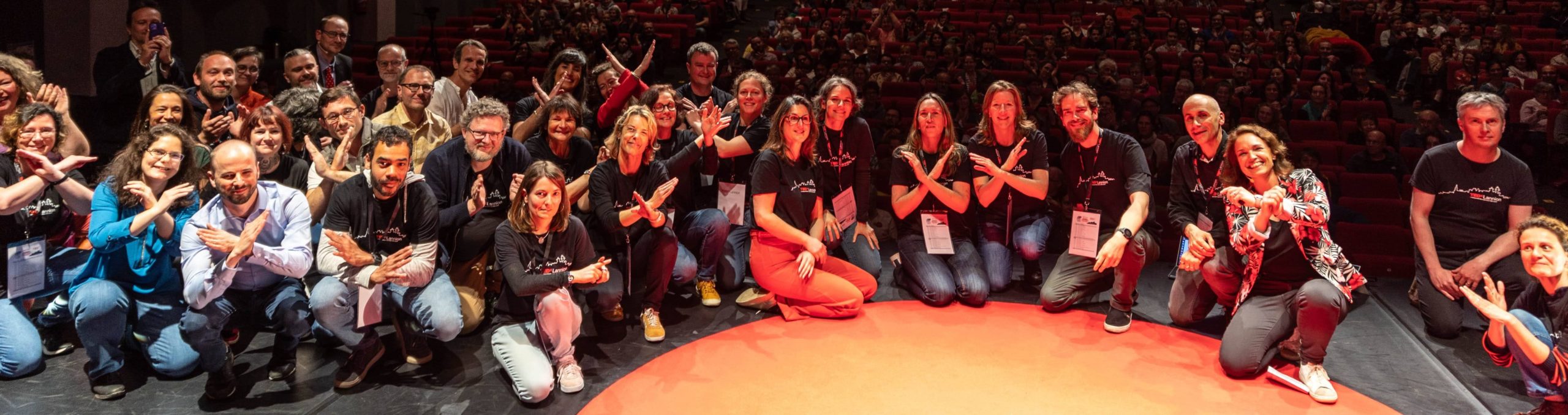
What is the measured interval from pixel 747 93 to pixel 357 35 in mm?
8586

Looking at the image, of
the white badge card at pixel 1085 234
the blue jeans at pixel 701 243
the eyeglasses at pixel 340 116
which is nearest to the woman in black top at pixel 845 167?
the blue jeans at pixel 701 243

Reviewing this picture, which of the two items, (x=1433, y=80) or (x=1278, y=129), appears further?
(x=1433, y=80)

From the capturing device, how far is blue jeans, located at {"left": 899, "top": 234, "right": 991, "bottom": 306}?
14.3 ft

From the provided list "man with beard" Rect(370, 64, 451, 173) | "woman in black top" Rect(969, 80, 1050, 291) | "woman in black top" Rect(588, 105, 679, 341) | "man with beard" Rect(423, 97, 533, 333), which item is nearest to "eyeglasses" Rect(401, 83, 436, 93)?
"man with beard" Rect(370, 64, 451, 173)

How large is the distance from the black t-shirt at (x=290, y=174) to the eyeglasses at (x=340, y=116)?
21 centimetres

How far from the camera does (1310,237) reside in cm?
349

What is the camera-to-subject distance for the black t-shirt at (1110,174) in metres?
4.26

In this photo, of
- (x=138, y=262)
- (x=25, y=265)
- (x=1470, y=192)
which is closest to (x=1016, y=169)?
A: (x=1470, y=192)

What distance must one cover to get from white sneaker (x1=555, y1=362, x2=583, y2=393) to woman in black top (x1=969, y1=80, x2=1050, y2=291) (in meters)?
1.98

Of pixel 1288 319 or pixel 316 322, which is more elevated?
pixel 1288 319

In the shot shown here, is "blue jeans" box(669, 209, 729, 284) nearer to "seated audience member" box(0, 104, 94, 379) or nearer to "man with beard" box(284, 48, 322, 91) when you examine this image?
"man with beard" box(284, 48, 322, 91)

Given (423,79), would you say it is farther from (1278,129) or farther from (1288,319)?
(1278,129)

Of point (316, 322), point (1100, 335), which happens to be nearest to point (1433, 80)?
→ point (1100, 335)

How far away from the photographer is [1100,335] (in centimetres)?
399
